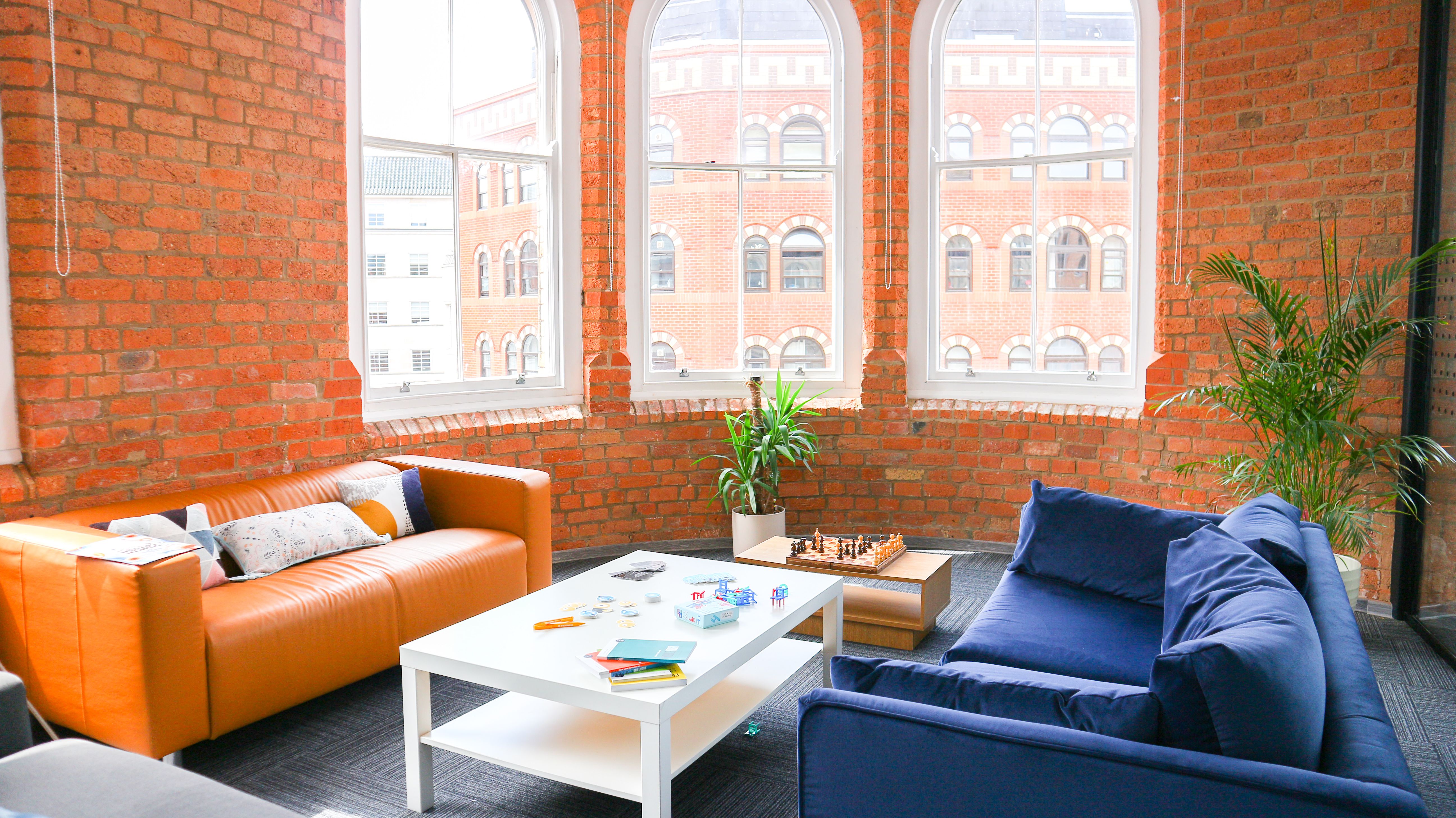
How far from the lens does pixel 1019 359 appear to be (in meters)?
5.60

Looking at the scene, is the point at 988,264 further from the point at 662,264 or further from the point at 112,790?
the point at 112,790

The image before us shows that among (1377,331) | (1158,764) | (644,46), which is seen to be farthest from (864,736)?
→ (644,46)

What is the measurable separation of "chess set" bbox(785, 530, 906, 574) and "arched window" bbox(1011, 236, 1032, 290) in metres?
2.10

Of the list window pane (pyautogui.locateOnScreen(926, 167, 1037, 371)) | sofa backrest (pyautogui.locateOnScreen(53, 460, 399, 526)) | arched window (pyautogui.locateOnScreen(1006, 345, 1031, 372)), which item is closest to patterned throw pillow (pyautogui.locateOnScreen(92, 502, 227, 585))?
sofa backrest (pyautogui.locateOnScreen(53, 460, 399, 526))

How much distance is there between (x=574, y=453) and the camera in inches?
210

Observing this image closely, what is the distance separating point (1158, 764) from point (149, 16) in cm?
418

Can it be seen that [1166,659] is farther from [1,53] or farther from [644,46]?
[644,46]

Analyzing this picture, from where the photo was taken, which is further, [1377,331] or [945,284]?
[945,284]

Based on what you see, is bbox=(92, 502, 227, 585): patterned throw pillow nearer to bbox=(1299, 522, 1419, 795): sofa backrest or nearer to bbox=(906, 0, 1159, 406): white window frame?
bbox=(1299, 522, 1419, 795): sofa backrest

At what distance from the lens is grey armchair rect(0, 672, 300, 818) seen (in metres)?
1.75

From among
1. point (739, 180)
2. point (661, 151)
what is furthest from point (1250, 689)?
point (661, 151)

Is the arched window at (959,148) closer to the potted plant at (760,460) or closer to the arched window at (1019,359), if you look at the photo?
the arched window at (1019,359)

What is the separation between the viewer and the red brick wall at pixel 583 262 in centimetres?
347

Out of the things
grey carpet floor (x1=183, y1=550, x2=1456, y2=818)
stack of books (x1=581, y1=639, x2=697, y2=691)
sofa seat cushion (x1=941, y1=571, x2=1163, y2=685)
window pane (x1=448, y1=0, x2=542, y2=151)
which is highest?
window pane (x1=448, y1=0, x2=542, y2=151)
